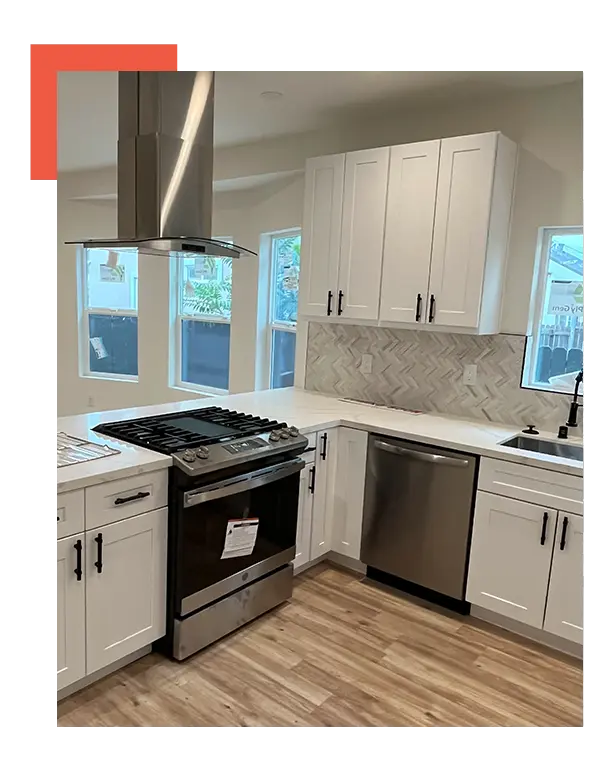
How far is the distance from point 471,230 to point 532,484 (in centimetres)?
129

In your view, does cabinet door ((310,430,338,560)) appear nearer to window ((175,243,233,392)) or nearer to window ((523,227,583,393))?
window ((523,227,583,393))

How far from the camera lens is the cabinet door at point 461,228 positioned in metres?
2.84

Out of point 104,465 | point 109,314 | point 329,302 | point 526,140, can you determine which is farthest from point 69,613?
point 109,314

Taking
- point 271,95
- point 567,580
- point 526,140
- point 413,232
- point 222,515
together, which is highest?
point 271,95

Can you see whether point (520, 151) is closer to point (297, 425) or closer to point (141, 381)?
point (297, 425)

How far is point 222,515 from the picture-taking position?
2.43 metres

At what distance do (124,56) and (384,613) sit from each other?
2.65 m

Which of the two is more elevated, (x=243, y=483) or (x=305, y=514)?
(x=243, y=483)

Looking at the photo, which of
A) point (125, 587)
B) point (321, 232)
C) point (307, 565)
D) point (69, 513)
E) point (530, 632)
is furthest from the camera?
point (321, 232)

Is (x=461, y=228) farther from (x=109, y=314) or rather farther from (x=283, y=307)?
(x=109, y=314)

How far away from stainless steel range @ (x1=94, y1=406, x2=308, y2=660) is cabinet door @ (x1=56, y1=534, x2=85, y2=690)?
1.30 feet

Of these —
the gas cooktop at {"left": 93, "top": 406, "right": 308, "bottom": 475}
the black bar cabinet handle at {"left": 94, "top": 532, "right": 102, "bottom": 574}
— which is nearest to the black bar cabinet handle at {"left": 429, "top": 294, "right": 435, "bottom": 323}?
the gas cooktop at {"left": 93, "top": 406, "right": 308, "bottom": 475}

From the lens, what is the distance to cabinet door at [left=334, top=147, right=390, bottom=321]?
3.19m

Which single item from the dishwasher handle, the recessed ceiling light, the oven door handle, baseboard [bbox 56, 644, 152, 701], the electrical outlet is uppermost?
the recessed ceiling light
